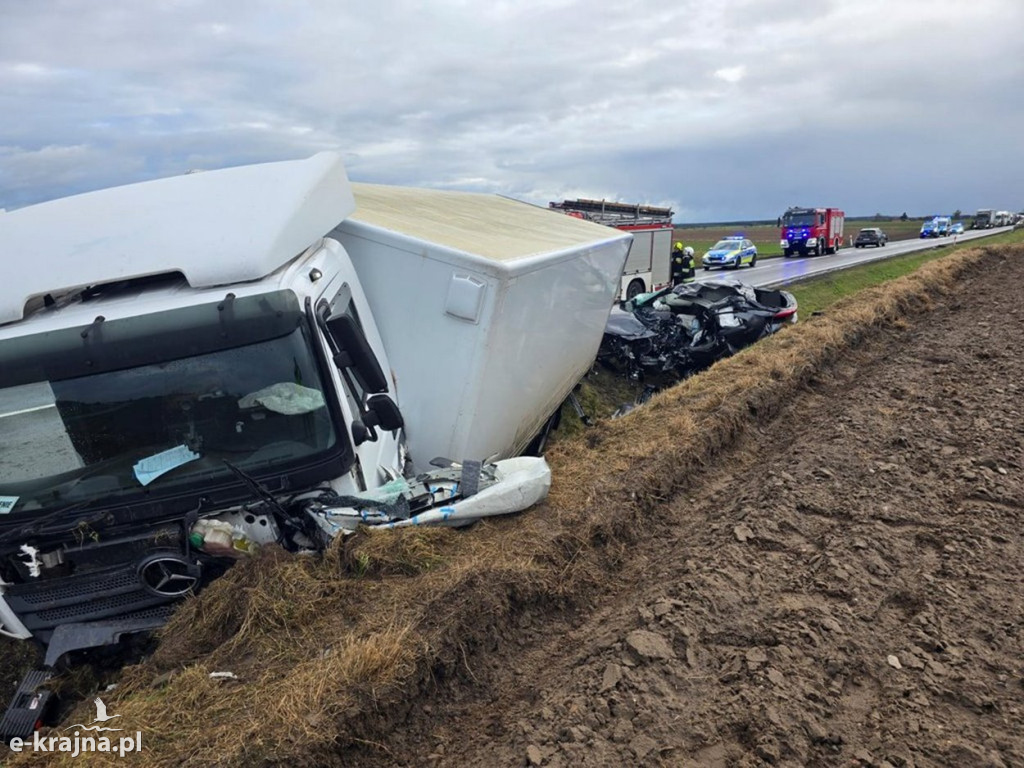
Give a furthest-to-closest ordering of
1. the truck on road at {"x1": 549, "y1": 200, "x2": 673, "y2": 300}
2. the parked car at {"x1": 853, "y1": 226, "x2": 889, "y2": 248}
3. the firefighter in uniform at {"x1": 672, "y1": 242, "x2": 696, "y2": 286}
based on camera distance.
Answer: the parked car at {"x1": 853, "y1": 226, "x2": 889, "y2": 248}, the firefighter in uniform at {"x1": 672, "y1": 242, "x2": 696, "y2": 286}, the truck on road at {"x1": 549, "y1": 200, "x2": 673, "y2": 300}

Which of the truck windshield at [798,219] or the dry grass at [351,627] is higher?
the truck windshield at [798,219]

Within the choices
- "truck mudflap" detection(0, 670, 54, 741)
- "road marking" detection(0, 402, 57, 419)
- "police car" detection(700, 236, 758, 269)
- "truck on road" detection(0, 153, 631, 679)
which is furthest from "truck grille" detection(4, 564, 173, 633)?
"police car" detection(700, 236, 758, 269)

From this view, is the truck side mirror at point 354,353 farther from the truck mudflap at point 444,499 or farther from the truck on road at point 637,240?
the truck on road at point 637,240

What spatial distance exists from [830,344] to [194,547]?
8.83 m

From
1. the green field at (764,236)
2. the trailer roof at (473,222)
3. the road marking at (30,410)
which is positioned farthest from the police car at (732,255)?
the road marking at (30,410)

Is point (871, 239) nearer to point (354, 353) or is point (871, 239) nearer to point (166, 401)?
point (354, 353)

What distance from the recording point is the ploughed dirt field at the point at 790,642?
270 cm

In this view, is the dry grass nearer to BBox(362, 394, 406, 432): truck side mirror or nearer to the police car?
BBox(362, 394, 406, 432): truck side mirror

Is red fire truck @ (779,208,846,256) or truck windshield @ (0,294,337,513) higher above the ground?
red fire truck @ (779,208,846,256)

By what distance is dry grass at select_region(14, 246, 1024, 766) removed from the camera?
2715mm

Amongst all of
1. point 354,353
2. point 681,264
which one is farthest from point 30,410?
point 681,264

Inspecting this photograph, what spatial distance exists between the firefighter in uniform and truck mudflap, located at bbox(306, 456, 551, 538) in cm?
1928

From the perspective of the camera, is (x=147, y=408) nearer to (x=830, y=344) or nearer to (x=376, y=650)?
(x=376, y=650)

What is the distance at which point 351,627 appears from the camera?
3314 millimetres
